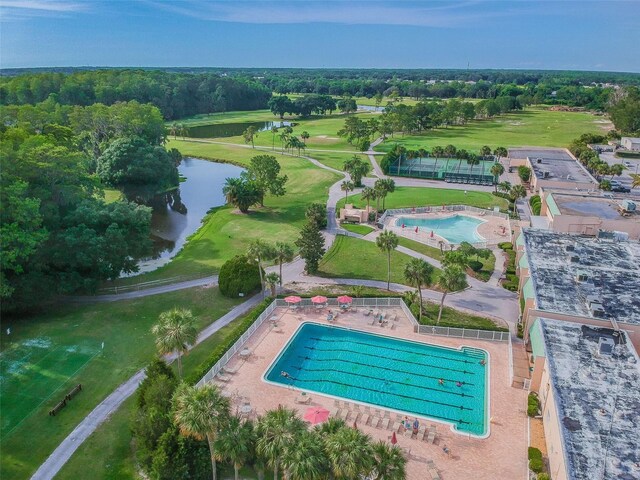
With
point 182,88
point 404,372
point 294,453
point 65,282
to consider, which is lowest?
point 404,372

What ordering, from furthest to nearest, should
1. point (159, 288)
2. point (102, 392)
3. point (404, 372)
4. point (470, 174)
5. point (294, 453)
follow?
point (470, 174), point (159, 288), point (404, 372), point (102, 392), point (294, 453)

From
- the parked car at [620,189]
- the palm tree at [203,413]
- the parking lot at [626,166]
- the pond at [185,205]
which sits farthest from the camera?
the parking lot at [626,166]

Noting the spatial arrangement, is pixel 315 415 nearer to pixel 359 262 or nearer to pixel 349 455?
pixel 349 455

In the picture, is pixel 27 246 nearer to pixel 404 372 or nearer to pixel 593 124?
pixel 404 372

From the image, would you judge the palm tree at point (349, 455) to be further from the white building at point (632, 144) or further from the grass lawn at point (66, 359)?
the white building at point (632, 144)

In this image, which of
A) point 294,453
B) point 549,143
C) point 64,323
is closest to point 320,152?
point 549,143

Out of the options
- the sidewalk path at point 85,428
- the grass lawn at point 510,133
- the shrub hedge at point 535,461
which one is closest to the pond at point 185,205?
the sidewalk path at point 85,428

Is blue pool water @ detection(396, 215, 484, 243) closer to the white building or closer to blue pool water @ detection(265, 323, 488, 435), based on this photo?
blue pool water @ detection(265, 323, 488, 435)

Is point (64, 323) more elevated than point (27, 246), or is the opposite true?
point (27, 246)
